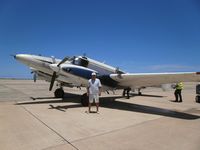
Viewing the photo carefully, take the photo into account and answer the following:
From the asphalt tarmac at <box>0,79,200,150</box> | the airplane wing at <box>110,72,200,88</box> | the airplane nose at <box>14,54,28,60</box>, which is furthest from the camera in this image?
the airplane nose at <box>14,54,28,60</box>

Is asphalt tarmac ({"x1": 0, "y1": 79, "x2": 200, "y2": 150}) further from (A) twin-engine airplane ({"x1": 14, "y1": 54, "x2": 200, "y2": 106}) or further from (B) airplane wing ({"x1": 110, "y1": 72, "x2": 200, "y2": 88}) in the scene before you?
(A) twin-engine airplane ({"x1": 14, "y1": 54, "x2": 200, "y2": 106})

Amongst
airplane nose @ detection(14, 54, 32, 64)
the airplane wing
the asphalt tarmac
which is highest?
airplane nose @ detection(14, 54, 32, 64)

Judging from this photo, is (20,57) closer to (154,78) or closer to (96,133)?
(154,78)

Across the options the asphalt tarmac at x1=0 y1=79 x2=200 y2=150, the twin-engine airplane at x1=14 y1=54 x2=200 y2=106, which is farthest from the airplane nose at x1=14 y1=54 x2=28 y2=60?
the asphalt tarmac at x1=0 y1=79 x2=200 y2=150

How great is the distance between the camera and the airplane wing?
8.69 metres

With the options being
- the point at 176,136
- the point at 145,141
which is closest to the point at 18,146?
the point at 145,141

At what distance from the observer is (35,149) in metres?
4.33

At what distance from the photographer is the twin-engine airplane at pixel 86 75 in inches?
376

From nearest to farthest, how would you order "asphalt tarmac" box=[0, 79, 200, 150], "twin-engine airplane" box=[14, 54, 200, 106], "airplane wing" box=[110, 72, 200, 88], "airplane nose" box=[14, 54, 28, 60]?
"asphalt tarmac" box=[0, 79, 200, 150] < "airplane wing" box=[110, 72, 200, 88] < "twin-engine airplane" box=[14, 54, 200, 106] < "airplane nose" box=[14, 54, 28, 60]

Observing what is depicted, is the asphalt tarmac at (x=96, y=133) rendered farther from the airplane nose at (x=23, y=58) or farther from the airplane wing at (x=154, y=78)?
the airplane nose at (x=23, y=58)

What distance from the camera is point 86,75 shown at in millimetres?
10648

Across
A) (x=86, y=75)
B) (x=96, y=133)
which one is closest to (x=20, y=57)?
(x=86, y=75)

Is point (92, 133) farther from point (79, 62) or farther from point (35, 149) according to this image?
point (79, 62)

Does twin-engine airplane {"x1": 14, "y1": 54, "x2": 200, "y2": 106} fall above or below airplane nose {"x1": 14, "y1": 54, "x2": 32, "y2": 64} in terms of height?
below
